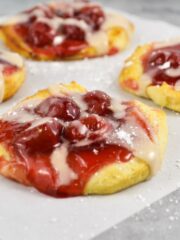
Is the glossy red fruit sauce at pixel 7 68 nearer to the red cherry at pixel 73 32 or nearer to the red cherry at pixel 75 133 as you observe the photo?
the red cherry at pixel 73 32

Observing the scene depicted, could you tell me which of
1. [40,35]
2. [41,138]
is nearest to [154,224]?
[41,138]

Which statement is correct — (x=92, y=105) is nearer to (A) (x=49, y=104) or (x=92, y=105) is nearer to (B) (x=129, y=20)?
(A) (x=49, y=104)

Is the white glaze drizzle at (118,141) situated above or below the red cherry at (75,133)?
below

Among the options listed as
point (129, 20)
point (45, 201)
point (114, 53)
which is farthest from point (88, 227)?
point (129, 20)

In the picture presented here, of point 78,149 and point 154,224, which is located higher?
point 78,149

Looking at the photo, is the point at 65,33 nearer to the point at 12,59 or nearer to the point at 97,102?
the point at 12,59

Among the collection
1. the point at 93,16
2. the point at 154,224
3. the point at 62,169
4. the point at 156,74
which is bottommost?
the point at 154,224

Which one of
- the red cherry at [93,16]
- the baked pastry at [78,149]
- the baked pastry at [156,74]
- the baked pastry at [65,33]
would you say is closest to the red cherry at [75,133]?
the baked pastry at [78,149]
